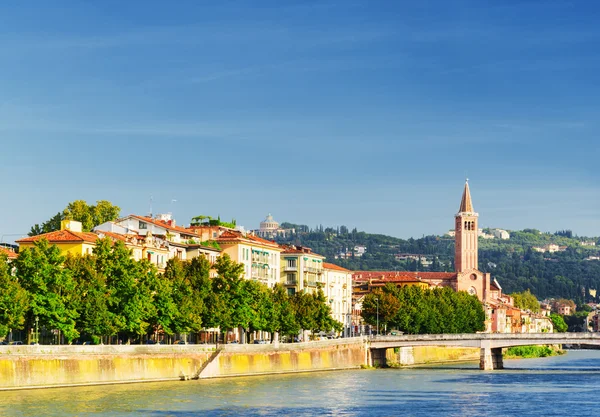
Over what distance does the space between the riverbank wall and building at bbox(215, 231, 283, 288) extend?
62.7 feet

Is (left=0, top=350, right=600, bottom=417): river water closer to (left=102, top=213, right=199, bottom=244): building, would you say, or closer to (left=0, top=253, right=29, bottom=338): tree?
(left=0, top=253, right=29, bottom=338): tree

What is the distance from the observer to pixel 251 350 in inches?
4611

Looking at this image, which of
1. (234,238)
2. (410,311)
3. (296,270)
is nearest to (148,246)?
(234,238)

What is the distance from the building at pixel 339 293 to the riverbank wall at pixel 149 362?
4378 cm

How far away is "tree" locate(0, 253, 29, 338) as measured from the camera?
3602 inches

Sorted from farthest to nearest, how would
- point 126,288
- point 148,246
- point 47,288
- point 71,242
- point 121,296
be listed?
point 148,246 → point 71,242 → point 126,288 → point 121,296 → point 47,288

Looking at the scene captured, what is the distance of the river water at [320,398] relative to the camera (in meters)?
80.6

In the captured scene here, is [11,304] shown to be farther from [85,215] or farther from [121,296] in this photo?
[85,215]

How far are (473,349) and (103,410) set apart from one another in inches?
4422

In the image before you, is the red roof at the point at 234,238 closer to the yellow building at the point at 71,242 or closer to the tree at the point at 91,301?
the yellow building at the point at 71,242

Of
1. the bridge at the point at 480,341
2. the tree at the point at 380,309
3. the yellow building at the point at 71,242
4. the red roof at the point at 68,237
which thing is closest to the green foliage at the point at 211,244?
the bridge at the point at 480,341

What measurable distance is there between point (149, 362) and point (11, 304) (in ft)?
A: 47.1

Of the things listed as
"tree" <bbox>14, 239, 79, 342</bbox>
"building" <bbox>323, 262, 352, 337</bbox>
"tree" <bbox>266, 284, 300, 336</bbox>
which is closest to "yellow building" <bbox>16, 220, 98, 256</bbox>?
"tree" <bbox>14, 239, 79, 342</bbox>

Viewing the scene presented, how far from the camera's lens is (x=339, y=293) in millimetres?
186750
